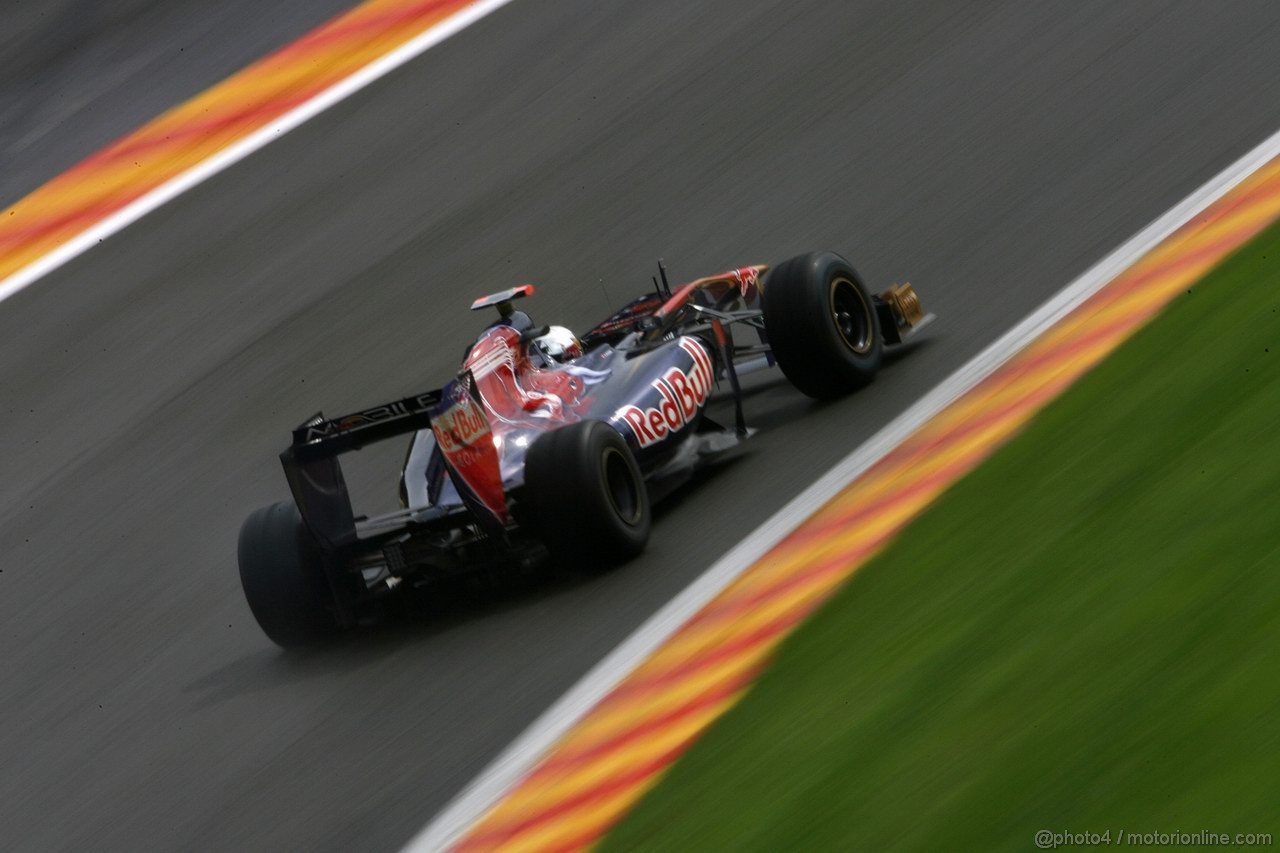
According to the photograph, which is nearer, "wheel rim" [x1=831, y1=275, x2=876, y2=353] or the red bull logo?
the red bull logo

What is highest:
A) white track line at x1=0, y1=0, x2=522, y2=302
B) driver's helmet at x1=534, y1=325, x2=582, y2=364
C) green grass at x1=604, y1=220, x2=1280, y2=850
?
white track line at x1=0, y1=0, x2=522, y2=302

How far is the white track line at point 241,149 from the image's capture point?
Answer: 13.0 m

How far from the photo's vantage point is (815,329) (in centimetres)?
862

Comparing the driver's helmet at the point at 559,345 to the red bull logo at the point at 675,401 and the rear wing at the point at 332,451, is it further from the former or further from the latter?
the rear wing at the point at 332,451

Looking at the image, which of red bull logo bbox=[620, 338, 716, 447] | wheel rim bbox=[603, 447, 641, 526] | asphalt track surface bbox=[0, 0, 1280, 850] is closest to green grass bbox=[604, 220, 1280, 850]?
asphalt track surface bbox=[0, 0, 1280, 850]

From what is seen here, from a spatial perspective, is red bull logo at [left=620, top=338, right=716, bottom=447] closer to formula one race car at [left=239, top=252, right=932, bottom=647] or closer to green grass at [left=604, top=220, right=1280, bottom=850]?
formula one race car at [left=239, top=252, right=932, bottom=647]

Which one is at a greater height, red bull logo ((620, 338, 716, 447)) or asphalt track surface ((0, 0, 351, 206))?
asphalt track surface ((0, 0, 351, 206))

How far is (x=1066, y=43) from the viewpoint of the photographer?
12.2m

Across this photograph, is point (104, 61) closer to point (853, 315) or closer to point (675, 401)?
point (853, 315)

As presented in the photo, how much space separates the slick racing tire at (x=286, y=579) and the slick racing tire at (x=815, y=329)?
2.36m

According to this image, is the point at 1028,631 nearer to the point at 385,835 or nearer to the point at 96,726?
the point at 385,835

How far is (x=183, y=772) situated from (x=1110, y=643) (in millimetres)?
3568

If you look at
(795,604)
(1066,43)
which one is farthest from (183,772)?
(1066,43)

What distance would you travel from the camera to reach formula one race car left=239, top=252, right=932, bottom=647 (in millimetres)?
7398
